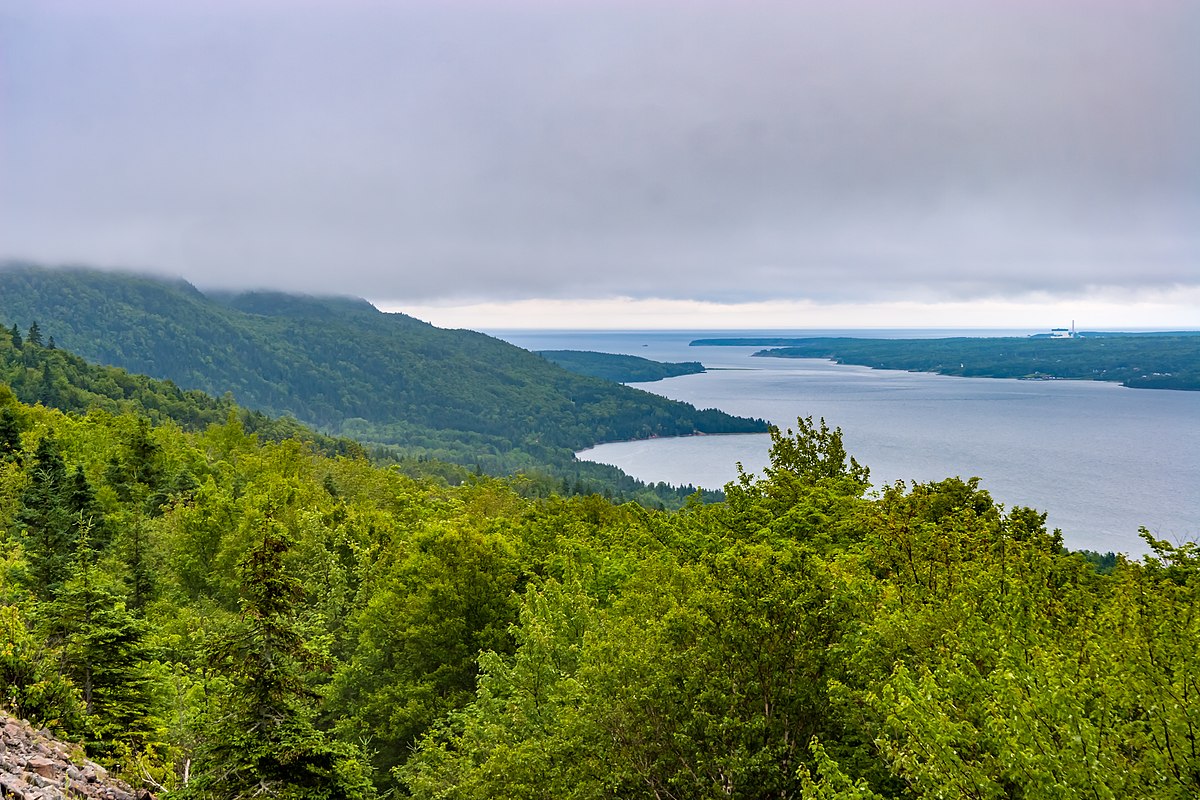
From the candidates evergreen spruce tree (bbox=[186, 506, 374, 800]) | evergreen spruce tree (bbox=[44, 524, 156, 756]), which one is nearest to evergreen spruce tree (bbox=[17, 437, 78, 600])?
evergreen spruce tree (bbox=[44, 524, 156, 756])

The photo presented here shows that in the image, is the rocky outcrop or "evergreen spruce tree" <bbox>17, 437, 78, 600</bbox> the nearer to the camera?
the rocky outcrop

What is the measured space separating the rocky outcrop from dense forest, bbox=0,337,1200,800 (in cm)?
115

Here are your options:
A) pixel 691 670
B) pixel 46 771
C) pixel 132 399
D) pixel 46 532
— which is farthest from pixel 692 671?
pixel 132 399

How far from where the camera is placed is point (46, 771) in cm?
1227

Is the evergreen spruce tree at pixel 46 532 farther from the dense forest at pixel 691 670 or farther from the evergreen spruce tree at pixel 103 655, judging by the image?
the evergreen spruce tree at pixel 103 655

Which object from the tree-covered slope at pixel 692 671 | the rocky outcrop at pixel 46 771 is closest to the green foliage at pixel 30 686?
the tree-covered slope at pixel 692 671

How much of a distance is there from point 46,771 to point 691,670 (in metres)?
10.9

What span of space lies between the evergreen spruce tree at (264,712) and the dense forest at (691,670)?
0.05m

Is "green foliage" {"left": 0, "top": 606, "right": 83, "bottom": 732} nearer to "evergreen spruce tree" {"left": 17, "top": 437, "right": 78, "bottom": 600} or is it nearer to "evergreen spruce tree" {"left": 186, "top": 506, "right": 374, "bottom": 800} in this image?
"evergreen spruce tree" {"left": 186, "top": 506, "right": 374, "bottom": 800}

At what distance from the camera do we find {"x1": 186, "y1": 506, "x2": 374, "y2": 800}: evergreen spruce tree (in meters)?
13.3

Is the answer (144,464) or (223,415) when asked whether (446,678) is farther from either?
(223,415)

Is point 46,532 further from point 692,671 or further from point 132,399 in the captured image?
point 132,399

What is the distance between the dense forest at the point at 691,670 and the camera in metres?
10.2

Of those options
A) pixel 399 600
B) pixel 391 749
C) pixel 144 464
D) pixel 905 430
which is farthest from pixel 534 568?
pixel 905 430
